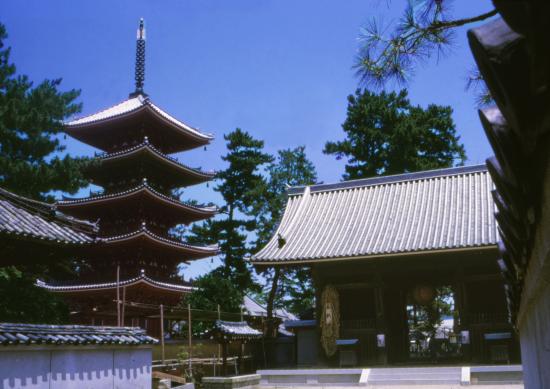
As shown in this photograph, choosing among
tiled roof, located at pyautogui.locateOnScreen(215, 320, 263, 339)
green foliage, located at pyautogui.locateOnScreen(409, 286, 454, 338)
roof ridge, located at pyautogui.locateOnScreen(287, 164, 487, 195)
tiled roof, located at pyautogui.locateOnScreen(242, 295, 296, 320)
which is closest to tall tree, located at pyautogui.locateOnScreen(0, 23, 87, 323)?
tiled roof, located at pyautogui.locateOnScreen(215, 320, 263, 339)

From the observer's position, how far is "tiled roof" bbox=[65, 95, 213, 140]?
27344mm

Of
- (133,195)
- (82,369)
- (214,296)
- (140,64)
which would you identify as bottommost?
(82,369)

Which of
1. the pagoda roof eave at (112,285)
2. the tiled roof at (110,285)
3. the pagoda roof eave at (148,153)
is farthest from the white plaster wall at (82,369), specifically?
the pagoda roof eave at (148,153)

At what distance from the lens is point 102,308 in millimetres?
25797

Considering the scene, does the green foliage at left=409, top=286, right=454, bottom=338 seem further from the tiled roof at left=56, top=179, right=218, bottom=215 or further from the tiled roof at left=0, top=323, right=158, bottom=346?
the tiled roof at left=0, top=323, right=158, bottom=346

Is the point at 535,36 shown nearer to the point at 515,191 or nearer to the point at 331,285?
the point at 515,191

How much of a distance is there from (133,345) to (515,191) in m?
10.1

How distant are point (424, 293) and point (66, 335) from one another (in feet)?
47.5

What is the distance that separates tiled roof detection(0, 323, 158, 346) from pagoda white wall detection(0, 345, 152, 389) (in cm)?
14

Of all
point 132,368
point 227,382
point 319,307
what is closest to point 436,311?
point 319,307

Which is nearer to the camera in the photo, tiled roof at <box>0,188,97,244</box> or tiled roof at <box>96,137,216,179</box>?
tiled roof at <box>0,188,97,244</box>

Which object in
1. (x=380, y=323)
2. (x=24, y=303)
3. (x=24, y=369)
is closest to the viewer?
(x=24, y=369)

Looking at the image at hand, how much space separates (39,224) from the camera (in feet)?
37.0

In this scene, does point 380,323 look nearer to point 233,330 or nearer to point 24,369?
point 233,330
